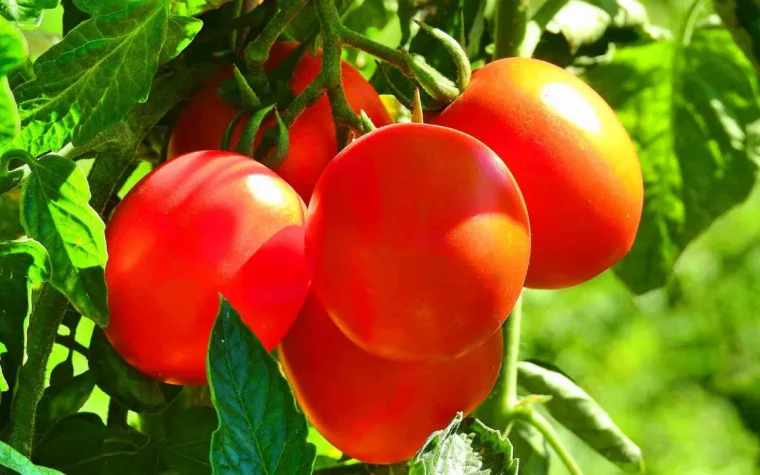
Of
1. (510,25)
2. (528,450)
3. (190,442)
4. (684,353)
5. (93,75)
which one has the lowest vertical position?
(684,353)

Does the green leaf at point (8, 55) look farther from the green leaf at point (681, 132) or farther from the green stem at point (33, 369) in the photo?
the green leaf at point (681, 132)

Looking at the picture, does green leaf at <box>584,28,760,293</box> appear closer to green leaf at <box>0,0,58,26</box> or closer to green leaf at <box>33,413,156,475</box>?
green leaf at <box>33,413,156,475</box>

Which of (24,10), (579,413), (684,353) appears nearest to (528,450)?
(579,413)

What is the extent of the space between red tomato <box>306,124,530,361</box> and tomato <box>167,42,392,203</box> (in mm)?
81

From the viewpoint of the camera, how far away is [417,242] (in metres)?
0.40

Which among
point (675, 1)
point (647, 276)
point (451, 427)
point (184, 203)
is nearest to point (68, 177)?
point (184, 203)

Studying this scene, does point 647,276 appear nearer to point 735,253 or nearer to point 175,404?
point 175,404

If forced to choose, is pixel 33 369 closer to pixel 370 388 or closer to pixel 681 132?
pixel 370 388

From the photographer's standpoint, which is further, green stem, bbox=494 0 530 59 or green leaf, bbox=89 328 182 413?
green stem, bbox=494 0 530 59

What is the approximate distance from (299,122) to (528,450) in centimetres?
29

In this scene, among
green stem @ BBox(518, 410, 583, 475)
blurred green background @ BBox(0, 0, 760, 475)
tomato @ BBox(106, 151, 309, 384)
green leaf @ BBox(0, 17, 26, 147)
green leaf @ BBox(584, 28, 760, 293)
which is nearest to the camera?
green leaf @ BBox(0, 17, 26, 147)

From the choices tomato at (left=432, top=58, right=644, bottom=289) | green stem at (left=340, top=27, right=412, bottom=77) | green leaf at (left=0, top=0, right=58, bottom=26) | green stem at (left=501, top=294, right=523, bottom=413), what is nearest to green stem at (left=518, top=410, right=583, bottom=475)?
green stem at (left=501, top=294, right=523, bottom=413)

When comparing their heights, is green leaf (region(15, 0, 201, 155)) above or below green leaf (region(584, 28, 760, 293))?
above

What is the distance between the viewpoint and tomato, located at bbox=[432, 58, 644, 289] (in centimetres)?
48
